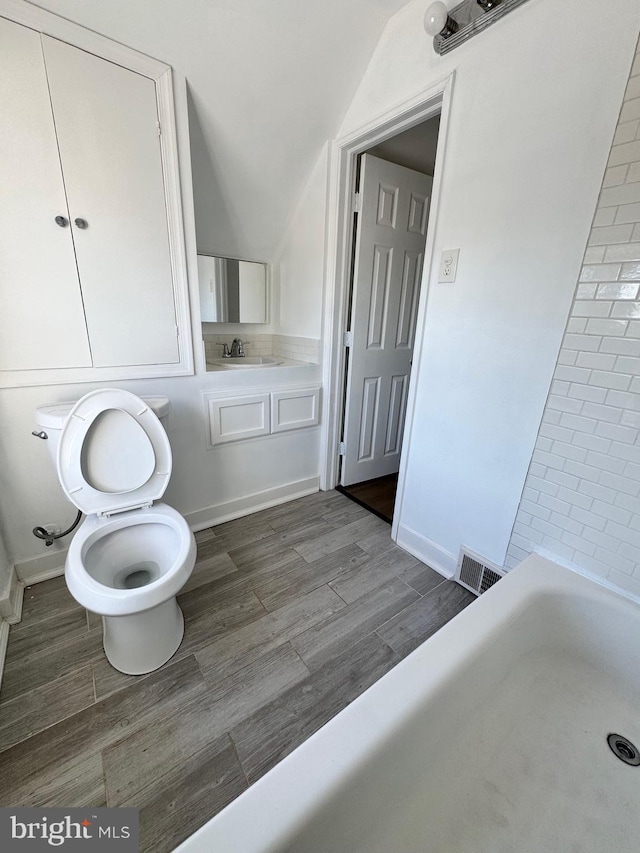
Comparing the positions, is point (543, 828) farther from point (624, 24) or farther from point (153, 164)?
point (153, 164)

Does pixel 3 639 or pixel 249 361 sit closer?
pixel 3 639

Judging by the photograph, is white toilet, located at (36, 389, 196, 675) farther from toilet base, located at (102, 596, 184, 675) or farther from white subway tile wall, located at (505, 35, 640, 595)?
white subway tile wall, located at (505, 35, 640, 595)

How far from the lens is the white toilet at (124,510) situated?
4.05 feet

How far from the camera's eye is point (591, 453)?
119cm

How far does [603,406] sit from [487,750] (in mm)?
1079

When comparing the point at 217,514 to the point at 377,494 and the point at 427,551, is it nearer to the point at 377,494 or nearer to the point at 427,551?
the point at 377,494

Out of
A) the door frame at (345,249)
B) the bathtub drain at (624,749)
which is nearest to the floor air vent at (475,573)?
the door frame at (345,249)

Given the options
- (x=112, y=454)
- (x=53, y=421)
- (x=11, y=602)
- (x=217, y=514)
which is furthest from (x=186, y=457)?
(x=11, y=602)

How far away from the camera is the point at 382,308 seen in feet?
7.51

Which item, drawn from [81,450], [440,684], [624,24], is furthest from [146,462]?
[624,24]

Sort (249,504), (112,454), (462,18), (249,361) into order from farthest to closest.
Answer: (249,361) < (249,504) < (112,454) < (462,18)

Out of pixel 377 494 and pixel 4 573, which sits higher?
pixel 4 573

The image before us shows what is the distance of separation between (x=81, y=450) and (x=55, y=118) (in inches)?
48.5

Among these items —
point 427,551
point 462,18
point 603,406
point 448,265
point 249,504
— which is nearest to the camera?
point 603,406
